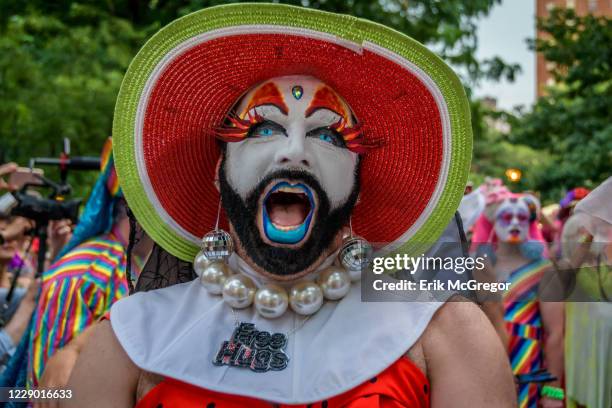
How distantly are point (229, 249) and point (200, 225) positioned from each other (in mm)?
281

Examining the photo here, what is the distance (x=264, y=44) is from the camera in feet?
7.34

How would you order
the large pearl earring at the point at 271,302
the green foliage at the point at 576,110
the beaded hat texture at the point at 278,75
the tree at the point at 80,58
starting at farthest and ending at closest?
1. the green foliage at the point at 576,110
2. the tree at the point at 80,58
3. the beaded hat texture at the point at 278,75
4. the large pearl earring at the point at 271,302

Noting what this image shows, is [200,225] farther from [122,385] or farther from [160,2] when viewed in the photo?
[160,2]

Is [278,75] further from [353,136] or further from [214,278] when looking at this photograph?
[214,278]

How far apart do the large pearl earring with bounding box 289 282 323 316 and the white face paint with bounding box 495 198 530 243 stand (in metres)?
3.49

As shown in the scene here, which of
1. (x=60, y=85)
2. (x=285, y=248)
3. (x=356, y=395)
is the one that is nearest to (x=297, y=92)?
(x=285, y=248)

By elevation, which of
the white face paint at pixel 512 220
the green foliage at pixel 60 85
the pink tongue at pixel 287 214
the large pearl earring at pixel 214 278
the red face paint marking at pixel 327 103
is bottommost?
the large pearl earring at pixel 214 278

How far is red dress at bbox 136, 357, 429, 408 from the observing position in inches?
76.3

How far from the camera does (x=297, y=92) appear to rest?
2248mm

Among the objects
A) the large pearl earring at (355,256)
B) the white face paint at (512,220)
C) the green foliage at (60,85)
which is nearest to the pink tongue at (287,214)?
the large pearl earring at (355,256)

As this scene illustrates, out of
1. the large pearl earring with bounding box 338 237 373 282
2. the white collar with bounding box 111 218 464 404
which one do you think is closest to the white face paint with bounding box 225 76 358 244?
the large pearl earring with bounding box 338 237 373 282

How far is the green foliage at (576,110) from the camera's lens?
11.5 meters

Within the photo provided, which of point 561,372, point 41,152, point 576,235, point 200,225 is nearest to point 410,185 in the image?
point 200,225

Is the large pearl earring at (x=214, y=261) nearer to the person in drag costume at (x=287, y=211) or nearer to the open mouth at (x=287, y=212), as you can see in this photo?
the person in drag costume at (x=287, y=211)
